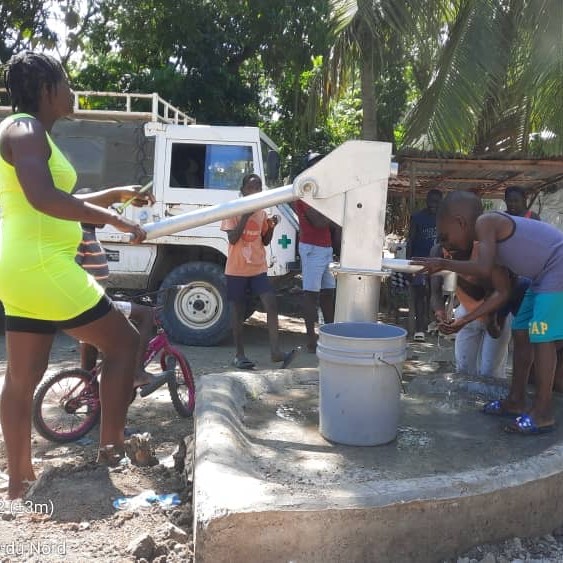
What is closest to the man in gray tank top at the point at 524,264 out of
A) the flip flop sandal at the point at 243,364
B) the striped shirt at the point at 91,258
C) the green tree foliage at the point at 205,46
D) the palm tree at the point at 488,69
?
the striped shirt at the point at 91,258

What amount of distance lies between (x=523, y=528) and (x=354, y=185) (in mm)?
1559

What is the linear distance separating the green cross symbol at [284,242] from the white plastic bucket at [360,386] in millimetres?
4422

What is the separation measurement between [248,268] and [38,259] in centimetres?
368

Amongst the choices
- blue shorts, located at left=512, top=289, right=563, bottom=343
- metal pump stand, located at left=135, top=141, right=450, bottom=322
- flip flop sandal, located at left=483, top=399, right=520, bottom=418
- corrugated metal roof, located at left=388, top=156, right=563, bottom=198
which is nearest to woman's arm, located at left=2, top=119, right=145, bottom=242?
metal pump stand, located at left=135, top=141, right=450, bottom=322

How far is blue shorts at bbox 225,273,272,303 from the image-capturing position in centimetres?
627

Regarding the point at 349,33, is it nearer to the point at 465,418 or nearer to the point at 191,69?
the point at 191,69

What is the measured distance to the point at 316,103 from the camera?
10.2m

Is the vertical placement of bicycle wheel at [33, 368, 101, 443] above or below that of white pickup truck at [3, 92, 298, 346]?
below

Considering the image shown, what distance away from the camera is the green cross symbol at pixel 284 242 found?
7555 mm

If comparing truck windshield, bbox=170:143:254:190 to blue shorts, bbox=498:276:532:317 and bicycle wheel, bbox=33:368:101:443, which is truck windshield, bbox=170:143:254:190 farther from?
blue shorts, bbox=498:276:532:317

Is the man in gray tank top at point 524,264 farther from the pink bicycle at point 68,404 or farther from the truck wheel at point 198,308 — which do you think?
the truck wheel at point 198,308

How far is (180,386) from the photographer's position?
15.7ft

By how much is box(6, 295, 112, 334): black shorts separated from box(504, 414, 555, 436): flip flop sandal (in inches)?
79.1

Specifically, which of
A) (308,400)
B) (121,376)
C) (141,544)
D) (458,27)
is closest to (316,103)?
(458,27)
